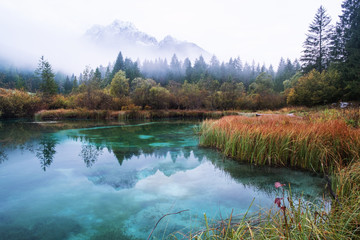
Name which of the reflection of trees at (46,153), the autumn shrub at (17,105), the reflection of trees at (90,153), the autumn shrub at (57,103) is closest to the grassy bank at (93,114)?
the autumn shrub at (17,105)

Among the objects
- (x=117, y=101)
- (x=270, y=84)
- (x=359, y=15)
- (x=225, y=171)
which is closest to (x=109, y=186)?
(x=225, y=171)

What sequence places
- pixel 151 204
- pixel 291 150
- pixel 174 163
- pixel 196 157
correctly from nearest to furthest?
pixel 151 204 < pixel 291 150 < pixel 174 163 < pixel 196 157

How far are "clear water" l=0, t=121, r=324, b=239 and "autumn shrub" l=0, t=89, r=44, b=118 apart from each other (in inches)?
595

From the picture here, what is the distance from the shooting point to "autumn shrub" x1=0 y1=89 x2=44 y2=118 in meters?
18.4

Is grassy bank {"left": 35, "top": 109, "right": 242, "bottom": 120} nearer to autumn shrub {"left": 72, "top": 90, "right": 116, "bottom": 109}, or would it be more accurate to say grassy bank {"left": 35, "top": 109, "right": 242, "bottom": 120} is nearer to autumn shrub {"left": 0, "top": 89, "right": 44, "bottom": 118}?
autumn shrub {"left": 0, "top": 89, "right": 44, "bottom": 118}

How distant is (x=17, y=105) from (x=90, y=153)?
17.6 metres

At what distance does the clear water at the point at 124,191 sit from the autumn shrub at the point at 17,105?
1512 centimetres

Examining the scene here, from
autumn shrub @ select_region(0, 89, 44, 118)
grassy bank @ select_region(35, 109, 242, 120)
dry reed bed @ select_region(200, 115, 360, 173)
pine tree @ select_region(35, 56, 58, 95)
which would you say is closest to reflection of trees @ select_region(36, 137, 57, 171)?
dry reed bed @ select_region(200, 115, 360, 173)

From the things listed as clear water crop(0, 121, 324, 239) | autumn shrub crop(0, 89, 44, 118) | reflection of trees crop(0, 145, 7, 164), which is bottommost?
clear water crop(0, 121, 324, 239)

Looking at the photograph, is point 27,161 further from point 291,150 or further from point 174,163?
point 291,150

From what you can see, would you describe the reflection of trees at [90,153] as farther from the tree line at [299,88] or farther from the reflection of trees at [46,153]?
the tree line at [299,88]

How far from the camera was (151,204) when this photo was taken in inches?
132

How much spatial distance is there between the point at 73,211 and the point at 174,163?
315 cm

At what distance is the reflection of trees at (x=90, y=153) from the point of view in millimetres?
5975
